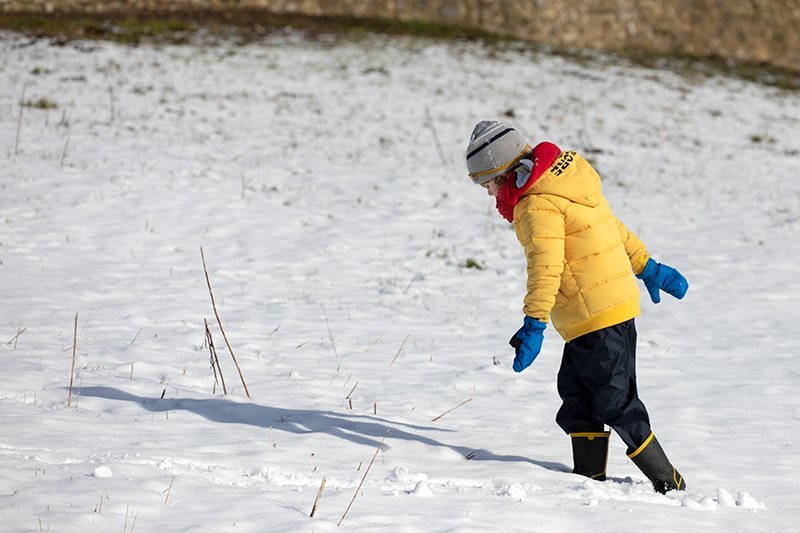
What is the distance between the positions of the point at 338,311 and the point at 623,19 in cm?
2427

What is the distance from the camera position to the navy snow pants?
436cm

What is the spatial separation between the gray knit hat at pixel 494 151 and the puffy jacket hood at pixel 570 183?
0.62 ft

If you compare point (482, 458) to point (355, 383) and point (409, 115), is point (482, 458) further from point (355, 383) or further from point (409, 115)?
point (409, 115)

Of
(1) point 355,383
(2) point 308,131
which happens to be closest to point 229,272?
(1) point 355,383

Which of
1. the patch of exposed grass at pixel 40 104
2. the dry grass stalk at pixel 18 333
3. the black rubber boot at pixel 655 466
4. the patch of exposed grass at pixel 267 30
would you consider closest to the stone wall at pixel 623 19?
the patch of exposed grass at pixel 267 30

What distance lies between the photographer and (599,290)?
174 inches

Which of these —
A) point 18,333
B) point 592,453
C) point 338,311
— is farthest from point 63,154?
point 592,453

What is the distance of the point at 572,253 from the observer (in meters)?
4.43

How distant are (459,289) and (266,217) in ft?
9.96

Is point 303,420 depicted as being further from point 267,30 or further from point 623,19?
point 623,19

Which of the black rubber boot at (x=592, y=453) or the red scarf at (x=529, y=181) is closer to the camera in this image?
the red scarf at (x=529, y=181)

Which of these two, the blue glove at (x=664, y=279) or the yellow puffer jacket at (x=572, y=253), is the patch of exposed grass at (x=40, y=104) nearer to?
the yellow puffer jacket at (x=572, y=253)

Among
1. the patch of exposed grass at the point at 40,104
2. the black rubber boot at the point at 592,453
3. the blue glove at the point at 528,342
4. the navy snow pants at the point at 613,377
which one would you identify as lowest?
the patch of exposed grass at the point at 40,104

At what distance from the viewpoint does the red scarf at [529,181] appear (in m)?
4.30
